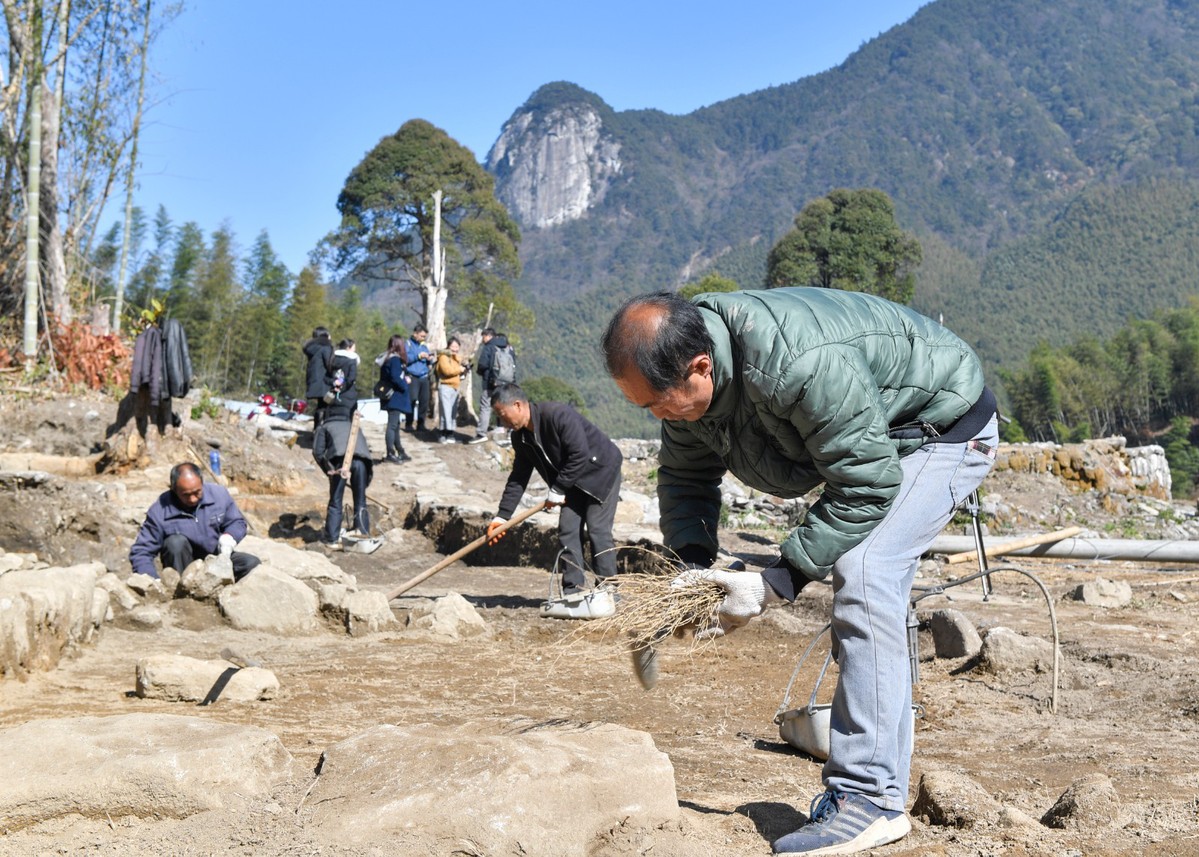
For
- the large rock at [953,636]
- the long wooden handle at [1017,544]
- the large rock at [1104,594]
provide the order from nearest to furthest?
the large rock at [953,636]
the large rock at [1104,594]
the long wooden handle at [1017,544]

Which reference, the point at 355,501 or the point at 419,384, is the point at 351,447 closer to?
the point at 355,501

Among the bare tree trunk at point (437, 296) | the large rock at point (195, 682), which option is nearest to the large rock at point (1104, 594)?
the large rock at point (195, 682)

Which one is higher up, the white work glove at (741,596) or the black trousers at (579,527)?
the white work glove at (741,596)

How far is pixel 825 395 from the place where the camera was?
92.5 inches

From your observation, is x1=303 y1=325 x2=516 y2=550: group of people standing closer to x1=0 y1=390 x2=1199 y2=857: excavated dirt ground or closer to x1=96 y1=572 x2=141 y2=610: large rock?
x1=0 y1=390 x2=1199 y2=857: excavated dirt ground

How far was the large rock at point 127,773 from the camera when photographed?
2604 mm

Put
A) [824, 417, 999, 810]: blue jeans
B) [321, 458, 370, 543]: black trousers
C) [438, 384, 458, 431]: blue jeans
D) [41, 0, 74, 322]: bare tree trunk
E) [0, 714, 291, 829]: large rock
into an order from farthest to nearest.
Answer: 1. [438, 384, 458, 431]: blue jeans
2. [41, 0, 74, 322]: bare tree trunk
3. [321, 458, 370, 543]: black trousers
4. [0, 714, 291, 829]: large rock
5. [824, 417, 999, 810]: blue jeans

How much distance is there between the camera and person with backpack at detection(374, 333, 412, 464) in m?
13.7

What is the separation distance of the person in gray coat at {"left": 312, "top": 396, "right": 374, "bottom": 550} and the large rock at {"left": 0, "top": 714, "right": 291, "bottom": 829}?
23.4 feet

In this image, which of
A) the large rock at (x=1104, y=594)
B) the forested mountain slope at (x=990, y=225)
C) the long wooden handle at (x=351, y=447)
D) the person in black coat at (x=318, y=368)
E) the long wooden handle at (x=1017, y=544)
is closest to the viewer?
the large rock at (x=1104, y=594)

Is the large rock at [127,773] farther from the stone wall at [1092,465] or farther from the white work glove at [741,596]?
the stone wall at [1092,465]

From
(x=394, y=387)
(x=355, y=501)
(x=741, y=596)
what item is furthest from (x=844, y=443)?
(x=394, y=387)

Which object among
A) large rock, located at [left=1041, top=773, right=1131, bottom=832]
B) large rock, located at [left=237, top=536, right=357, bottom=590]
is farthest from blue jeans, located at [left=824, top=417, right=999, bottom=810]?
large rock, located at [left=237, top=536, right=357, bottom=590]

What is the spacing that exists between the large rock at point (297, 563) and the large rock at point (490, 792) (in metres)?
4.32
